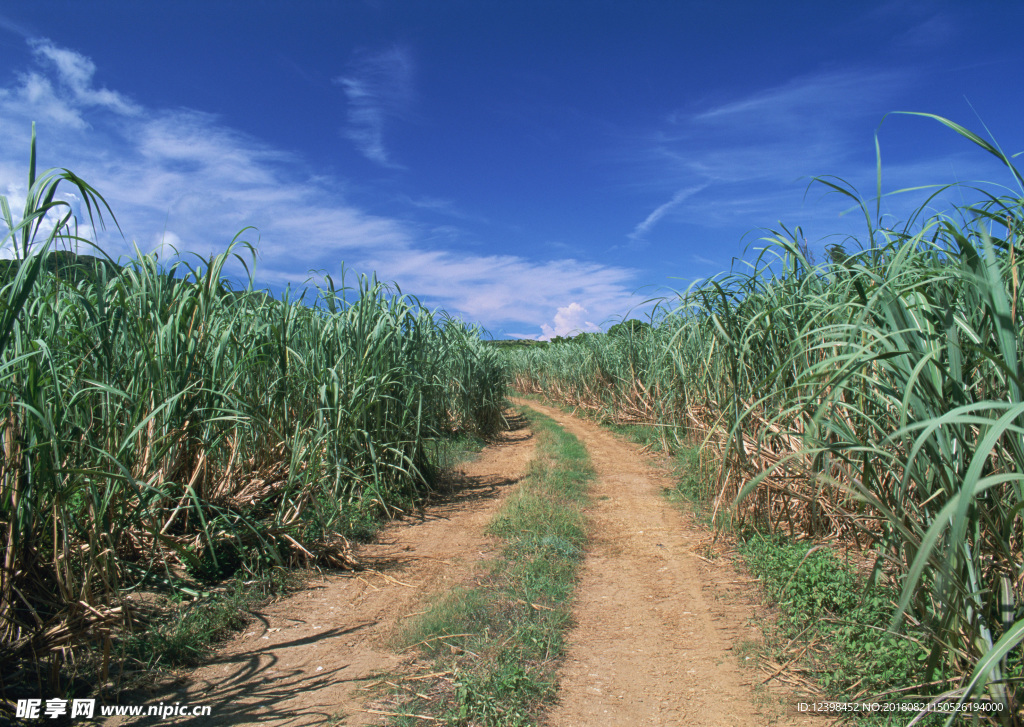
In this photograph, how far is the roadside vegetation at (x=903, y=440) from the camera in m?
1.58

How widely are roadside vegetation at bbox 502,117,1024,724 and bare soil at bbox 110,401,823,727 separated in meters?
0.37

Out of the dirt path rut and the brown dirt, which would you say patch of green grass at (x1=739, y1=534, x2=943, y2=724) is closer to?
the dirt path rut

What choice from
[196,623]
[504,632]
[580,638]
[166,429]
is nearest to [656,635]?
[580,638]

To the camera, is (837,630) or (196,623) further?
(196,623)

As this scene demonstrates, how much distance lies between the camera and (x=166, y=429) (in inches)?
118

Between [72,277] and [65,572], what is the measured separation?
208 cm

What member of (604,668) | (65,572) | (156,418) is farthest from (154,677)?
(604,668)

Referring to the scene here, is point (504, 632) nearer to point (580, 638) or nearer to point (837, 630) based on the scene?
point (580, 638)

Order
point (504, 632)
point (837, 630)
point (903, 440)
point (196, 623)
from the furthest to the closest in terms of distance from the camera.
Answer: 1. point (504, 632)
2. point (196, 623)
3. point (837, 630)
4. point (903, 440)

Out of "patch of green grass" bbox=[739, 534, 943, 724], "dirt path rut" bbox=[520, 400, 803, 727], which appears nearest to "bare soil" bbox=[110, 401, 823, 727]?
"dirt path rut" bbox=[520, 400, 803, 727]

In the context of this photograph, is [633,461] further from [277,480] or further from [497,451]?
[277,480]

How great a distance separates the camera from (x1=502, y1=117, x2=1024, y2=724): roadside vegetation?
1.58 metres

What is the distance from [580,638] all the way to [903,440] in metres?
1.67

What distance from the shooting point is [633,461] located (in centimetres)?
711
